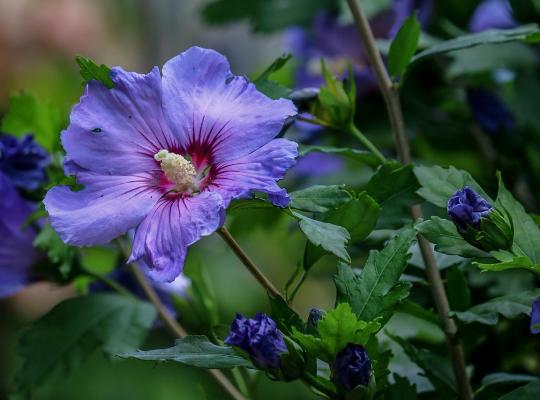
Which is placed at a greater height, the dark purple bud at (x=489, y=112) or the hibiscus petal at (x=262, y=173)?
the hibiscus petal at (x=262, y=173)

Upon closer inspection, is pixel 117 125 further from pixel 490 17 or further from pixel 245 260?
A: pixel 490 17

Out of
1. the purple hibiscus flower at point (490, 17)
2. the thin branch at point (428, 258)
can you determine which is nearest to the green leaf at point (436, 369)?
the thin branch at point (428, 258)

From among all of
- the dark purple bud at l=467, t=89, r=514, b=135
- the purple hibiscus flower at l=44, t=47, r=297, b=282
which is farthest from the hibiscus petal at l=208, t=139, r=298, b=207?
the dark purple bud at l=467, t=89, r=514, b=135

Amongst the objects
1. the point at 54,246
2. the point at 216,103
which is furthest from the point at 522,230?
the point at 54,246

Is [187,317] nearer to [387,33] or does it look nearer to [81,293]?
[81,293]

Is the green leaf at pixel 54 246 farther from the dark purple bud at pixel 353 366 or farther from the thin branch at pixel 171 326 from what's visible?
the dark purple bud at pixel 353 366
